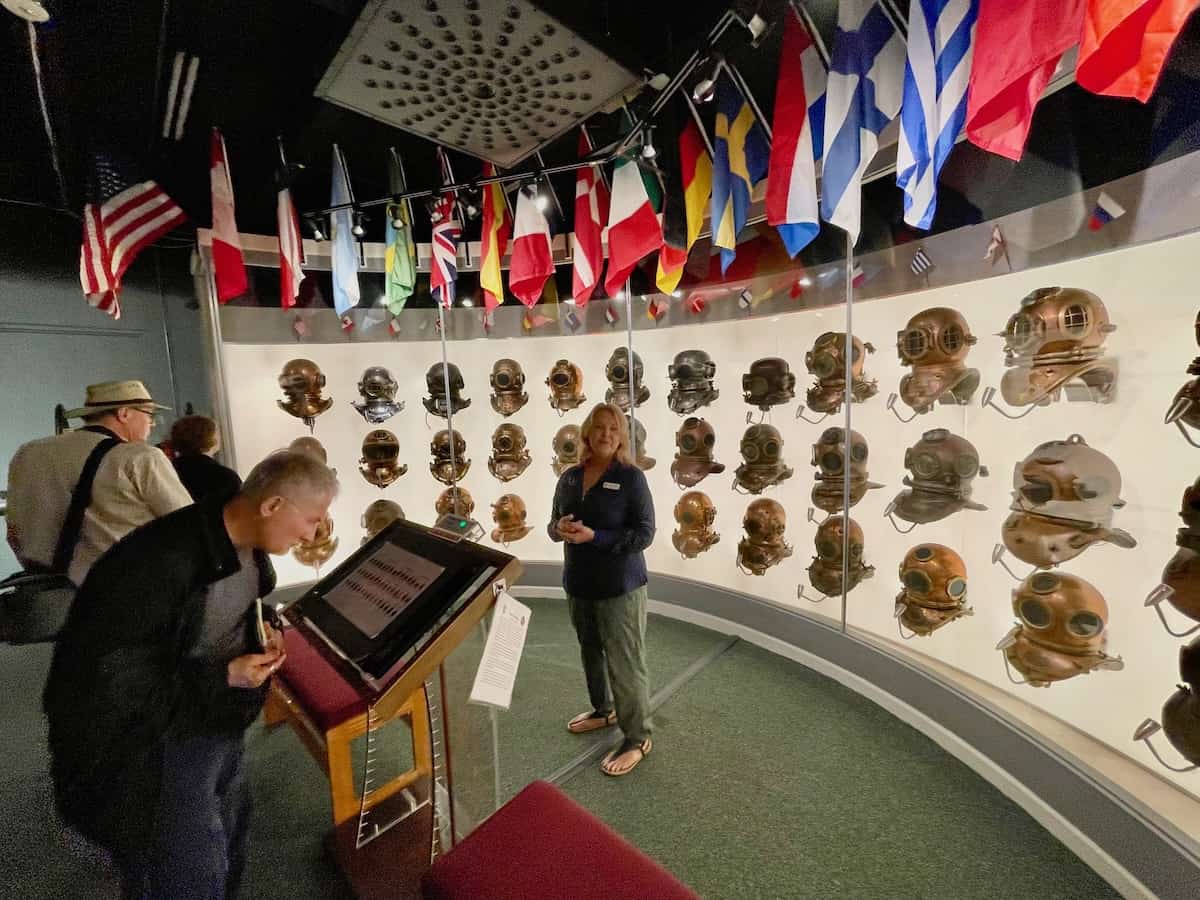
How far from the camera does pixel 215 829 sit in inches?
65.2

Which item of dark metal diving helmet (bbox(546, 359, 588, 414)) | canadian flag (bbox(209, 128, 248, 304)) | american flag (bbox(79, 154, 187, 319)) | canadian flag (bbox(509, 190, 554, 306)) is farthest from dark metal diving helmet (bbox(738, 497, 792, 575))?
american flag (bbox(79, 154, 187, 319))

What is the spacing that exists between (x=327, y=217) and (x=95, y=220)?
1650mm

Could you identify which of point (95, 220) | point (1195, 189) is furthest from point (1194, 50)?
point (95, 220)

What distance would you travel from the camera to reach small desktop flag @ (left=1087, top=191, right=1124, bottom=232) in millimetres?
2326

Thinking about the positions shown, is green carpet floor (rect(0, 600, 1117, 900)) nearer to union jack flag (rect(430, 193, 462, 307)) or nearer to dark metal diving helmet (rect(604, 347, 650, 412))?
dark metal diving helmet (rect(604, 347, 650, 412))

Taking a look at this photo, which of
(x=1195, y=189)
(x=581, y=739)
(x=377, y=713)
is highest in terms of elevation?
(x=1195, y=189)

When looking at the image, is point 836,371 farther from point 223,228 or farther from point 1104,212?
point 223,228

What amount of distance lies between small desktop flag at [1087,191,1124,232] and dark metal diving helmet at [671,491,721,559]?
3.15m

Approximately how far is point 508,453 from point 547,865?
169 inches

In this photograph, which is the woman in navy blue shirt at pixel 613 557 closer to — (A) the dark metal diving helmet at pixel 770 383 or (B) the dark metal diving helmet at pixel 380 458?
(A) the dark metal diving helmet at pixel 770 383

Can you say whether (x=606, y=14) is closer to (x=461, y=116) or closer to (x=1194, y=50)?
(x=461, y=116)

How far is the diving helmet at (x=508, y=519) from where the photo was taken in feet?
18.2

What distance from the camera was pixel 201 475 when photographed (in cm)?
350

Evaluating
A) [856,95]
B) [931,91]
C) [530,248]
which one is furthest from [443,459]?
[931,91]
